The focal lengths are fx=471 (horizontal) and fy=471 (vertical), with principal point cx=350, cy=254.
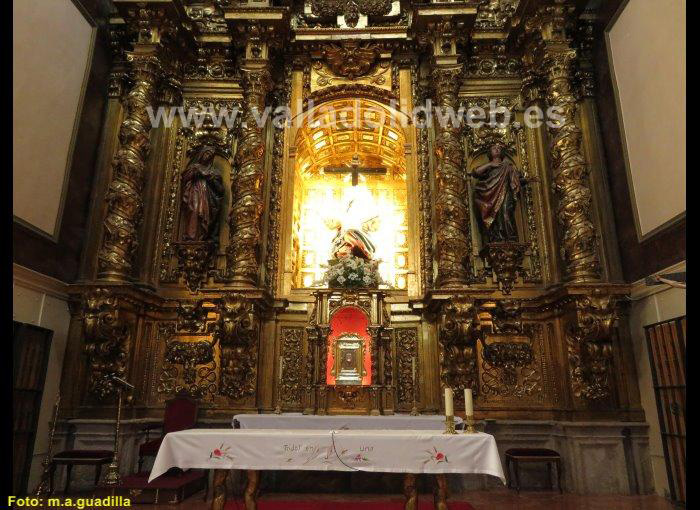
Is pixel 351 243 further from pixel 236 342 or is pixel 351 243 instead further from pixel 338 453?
pixel 338 453

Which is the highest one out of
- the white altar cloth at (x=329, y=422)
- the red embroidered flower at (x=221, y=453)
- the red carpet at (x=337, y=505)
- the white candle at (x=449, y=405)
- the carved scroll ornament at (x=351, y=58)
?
the carved scroll ornament at (x=351, y=58)

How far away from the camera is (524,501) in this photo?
6379 millimetres

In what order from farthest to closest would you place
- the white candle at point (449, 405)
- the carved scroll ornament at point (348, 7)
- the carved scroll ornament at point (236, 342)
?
the carved scroll ornament at point (348, 7)
the carved scroll ornament at point (236, 342)
the white candle at point (449, 405)

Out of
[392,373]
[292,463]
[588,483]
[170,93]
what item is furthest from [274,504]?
[170,93]

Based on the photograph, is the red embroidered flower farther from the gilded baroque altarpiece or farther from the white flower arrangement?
the white flower arrangement

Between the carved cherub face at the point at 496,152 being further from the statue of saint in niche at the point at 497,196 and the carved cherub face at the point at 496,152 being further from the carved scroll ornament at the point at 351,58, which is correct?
the carved scroll ornament at the point at 351,58

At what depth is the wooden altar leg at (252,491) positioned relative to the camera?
15.4 feet

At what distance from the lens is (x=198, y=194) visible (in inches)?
362

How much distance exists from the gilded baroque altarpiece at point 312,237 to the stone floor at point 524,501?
1.21 m

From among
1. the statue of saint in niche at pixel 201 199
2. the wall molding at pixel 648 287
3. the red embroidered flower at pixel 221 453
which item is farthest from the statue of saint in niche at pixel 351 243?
the red embroidered flower at pixel 221 453

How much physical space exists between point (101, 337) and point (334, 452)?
4.85 meters

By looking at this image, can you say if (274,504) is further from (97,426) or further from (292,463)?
(97,426)

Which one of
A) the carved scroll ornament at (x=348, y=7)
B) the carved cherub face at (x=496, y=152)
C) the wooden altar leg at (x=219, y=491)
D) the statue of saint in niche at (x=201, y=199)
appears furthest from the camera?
the carved scroll ornament at (x=348, y=7)

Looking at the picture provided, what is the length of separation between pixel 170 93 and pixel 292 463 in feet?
27.5
